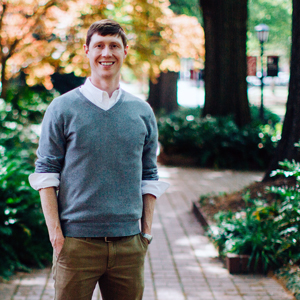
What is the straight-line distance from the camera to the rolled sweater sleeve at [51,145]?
6.96 feet

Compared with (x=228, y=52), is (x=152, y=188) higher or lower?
lower

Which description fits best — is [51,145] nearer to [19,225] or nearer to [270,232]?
[19,225]

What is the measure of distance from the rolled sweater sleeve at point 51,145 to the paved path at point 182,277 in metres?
2.10

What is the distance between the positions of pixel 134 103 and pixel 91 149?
0.38 m

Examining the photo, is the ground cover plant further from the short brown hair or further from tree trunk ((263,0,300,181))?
the short brown hair

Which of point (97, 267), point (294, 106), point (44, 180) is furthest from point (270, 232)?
point (44, 180)

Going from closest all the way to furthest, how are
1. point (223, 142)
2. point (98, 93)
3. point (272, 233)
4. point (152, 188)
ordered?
point (98, 93), point (152, 188), point (272, 233), point (223, 142)

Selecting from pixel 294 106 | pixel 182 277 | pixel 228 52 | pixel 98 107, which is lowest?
pixel 182 277

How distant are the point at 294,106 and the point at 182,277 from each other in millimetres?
2690

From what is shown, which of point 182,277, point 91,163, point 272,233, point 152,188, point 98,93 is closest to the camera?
point 91,163

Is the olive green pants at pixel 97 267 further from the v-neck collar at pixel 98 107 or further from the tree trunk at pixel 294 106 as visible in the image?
the tree trunk at pixel 294 106

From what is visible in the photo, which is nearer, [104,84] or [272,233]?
[104,84]

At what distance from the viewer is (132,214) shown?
7.20 feet

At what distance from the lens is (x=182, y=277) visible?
434 cm
